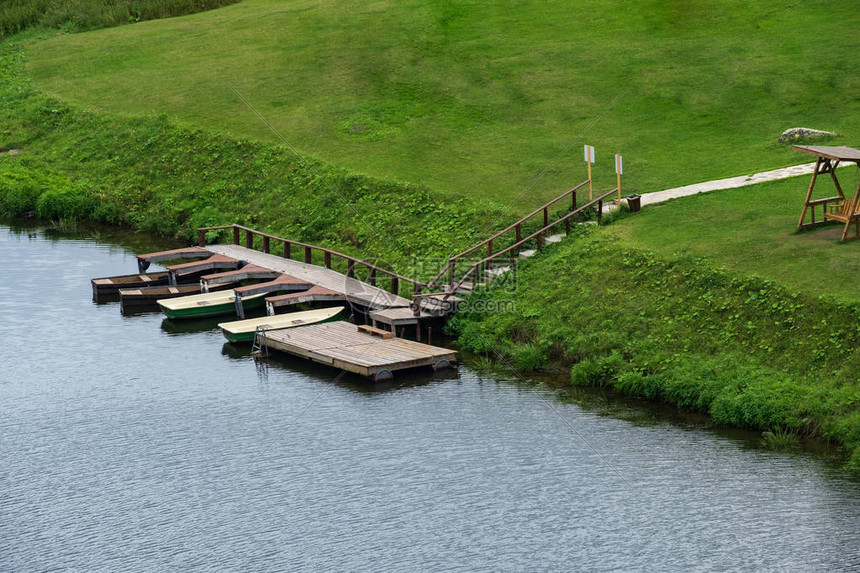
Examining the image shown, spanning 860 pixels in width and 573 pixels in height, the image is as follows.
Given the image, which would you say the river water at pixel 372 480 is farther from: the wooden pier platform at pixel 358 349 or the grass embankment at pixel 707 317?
the grass embankment at pixel 707 317

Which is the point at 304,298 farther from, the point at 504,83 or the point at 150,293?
the point at 504,83

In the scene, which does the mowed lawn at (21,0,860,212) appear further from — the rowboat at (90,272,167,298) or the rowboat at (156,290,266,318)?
the rowboat at (90,272,167,298)

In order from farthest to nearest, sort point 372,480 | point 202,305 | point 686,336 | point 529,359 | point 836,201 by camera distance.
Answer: point 202,305, point 836,201, point 529,359, point 686,336, point 372,480

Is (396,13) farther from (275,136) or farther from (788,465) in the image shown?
(788,465)

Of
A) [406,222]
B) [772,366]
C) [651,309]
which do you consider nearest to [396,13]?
[406,222]

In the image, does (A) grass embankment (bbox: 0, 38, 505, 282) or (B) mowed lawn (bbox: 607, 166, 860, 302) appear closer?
(B) mowed lawn (bbox: 607, 166, 860, 302)

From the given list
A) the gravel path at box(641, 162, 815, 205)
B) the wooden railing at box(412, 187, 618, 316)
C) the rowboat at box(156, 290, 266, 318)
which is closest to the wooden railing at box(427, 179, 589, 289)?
the wooden railing at box(412, 187, 618, 316)

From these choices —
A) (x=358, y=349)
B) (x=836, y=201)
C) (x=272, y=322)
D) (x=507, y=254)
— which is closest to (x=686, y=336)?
(x=836, y=201)

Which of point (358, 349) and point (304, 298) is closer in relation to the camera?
point (358, 349)
